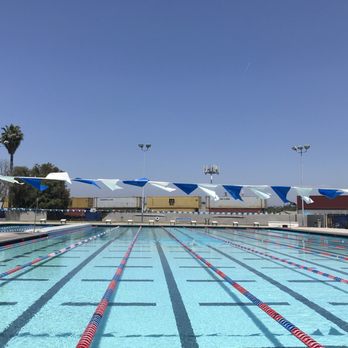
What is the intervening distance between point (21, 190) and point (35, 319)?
42794mm

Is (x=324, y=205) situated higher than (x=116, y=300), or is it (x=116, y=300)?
(x=324, y=205)

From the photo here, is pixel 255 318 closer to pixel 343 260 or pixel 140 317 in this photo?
pixel 140 317

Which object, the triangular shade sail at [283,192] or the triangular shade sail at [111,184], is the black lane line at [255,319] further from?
the triangular shade sail at [283,192]

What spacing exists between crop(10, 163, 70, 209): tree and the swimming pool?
3681 centimetres

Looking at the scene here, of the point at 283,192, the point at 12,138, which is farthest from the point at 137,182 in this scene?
the point at 12,138

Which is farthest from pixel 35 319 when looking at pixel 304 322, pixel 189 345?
pixel 304 322

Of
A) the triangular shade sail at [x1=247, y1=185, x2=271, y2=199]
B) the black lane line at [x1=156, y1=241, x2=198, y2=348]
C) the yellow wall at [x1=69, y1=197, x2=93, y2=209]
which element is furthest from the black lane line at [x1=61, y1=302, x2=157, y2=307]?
the yellow wall at [x1=69, y1=197, x2=93, y2=209]

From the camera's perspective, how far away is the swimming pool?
403 cm

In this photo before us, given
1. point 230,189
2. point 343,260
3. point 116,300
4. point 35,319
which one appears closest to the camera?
point 35,319

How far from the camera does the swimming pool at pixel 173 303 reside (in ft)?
13.2

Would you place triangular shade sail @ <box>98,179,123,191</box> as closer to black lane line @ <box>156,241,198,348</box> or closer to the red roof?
black lane line @ <box>156,241,198,348</box>

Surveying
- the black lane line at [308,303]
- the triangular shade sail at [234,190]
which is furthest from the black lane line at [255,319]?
the triangular shade sail at [234,190]

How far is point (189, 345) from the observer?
3797 mm

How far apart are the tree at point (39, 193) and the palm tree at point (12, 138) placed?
4096mm
